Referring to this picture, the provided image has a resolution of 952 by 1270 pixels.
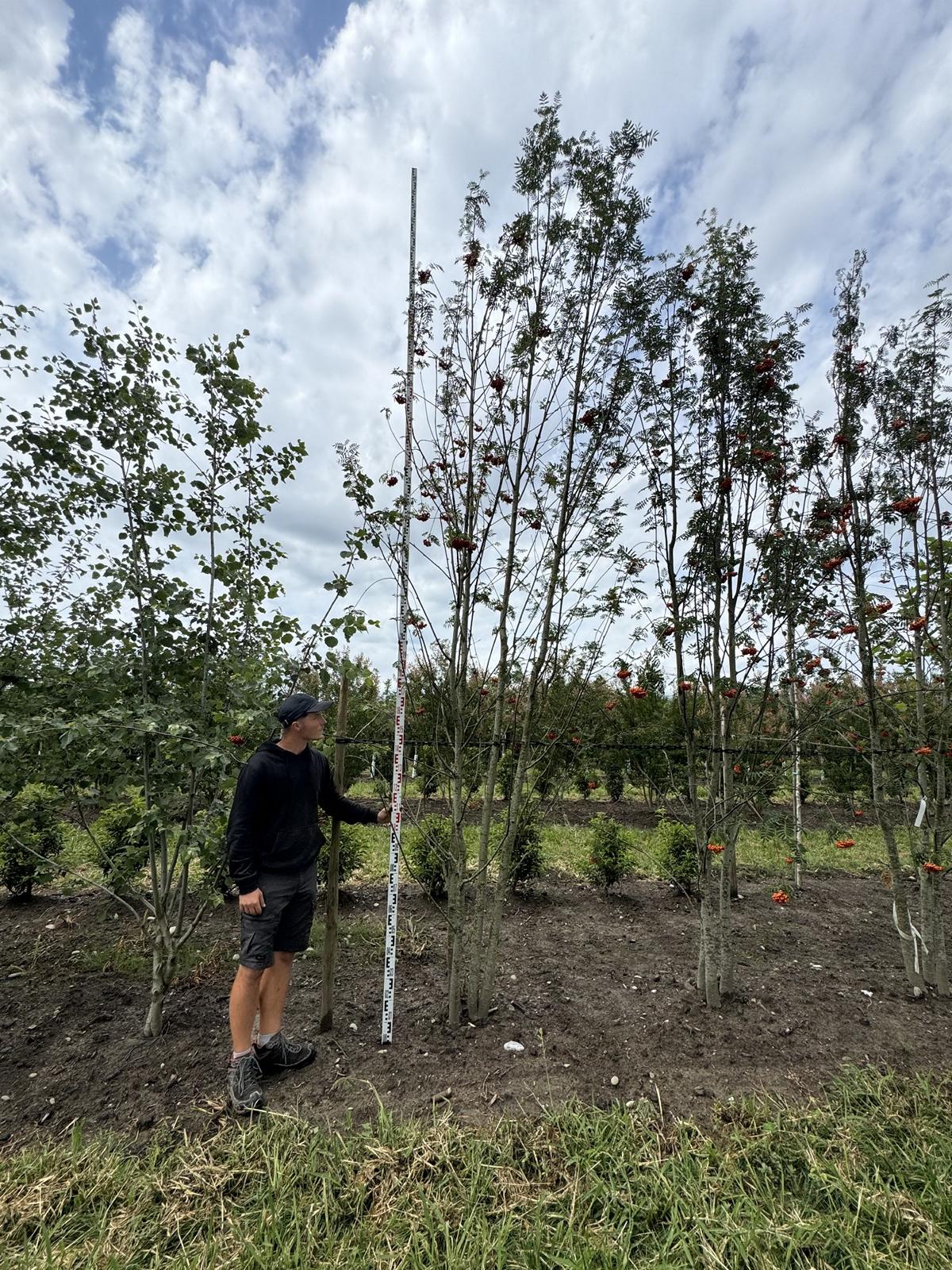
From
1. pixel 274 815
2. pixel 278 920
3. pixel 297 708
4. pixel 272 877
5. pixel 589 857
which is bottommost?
pixel 589 857

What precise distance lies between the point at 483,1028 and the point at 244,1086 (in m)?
1.21

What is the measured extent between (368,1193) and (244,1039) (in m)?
0.83

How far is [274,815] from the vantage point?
8.29 feet

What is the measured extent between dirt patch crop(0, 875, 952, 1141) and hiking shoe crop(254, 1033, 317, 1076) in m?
0.09

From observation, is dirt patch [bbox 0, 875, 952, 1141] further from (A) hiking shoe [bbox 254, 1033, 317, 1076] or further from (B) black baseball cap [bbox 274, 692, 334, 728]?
(B) black baseball cap [bbox 274, 692, 334, 728]

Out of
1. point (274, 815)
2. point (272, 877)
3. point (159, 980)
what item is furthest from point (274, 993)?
point (274, 815)

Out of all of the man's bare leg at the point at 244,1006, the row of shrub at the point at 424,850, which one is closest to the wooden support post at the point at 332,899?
the man's bare leg at the point at 244,1006

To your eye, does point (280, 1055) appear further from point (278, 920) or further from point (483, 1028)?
point (483, 1028)

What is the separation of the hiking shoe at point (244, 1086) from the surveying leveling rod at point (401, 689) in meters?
0.60

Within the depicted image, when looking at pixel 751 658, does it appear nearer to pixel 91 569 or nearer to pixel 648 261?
pixel 648 261

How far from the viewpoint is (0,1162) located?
1.98 m

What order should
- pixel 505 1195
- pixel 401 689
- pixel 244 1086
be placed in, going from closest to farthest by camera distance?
pixel 505 1195
pixel 244 1086
pixel 401 689

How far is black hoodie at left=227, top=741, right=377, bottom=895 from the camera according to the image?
240 centimetres

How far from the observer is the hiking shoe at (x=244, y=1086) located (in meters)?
2.25
